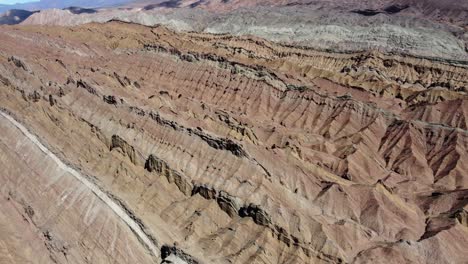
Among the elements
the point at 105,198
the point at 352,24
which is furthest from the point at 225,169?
the point at 352,24

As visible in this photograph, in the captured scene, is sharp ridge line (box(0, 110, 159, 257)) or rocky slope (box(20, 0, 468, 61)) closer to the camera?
sharp ridge line (box(0, 110, 159, 257))

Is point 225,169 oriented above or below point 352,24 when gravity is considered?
above

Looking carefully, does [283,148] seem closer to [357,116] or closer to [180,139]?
[180,139]

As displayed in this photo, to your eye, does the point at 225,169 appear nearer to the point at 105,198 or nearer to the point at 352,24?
the point at 105,198

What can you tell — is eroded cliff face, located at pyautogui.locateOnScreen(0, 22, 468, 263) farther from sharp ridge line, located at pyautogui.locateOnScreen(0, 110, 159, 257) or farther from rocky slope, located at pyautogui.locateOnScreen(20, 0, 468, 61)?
rocky slope, located at pyautogui.locateOnScreen(20, 0, 468, 61)

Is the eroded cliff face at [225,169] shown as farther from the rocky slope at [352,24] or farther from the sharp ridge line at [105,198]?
the rocky slope at [352,24]

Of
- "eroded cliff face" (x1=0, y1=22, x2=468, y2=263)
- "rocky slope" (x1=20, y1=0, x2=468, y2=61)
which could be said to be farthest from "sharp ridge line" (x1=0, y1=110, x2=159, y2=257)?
"rocky slope" (x1=20, y1=0, x2=468, y2=61)
